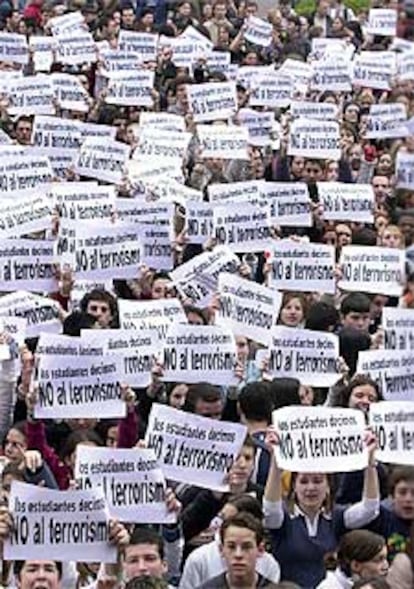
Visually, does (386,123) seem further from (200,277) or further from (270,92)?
(200,277)

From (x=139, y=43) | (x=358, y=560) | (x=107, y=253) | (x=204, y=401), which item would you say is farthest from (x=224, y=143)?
(x=358, y=560)

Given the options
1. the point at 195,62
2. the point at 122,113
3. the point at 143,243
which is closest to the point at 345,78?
the point at 195,62

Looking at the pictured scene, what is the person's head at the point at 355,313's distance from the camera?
12.1 m

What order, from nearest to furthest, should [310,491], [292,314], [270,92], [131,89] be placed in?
[310,491] → [292,314] → [131,89] → [270,92]

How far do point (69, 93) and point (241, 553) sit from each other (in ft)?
34.8

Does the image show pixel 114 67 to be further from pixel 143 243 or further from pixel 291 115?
pixel 143 243

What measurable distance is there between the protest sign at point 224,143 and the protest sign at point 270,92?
2.65m

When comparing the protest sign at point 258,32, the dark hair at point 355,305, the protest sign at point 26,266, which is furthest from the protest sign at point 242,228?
the protest sign at point 258,32

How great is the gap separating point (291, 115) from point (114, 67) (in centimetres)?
239

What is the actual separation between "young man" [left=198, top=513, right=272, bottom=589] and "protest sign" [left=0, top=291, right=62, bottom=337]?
3368mm

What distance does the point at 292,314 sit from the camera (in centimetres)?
1214

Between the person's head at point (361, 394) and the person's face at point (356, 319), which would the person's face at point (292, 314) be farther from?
the person's head at point (361, 394)

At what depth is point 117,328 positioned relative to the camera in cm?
1160

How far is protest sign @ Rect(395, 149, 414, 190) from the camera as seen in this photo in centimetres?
1648
